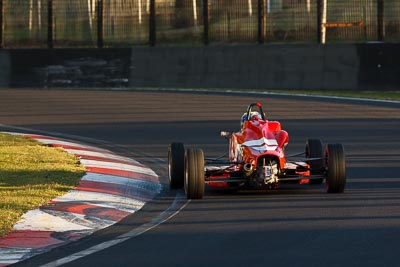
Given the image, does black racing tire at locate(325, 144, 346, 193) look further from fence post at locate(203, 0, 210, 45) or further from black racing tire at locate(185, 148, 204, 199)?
fence post at locate(203, 0, 210, 45)

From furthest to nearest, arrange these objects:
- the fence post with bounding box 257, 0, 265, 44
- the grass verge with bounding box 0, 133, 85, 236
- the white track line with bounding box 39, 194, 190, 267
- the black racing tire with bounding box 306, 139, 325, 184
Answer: the fence post with bounding box 257, 0, 265, 44
the black racing tire with bounding box 306, 139, 325, 184
the grass verge with bounding box 0, 133, 85, 236
the white track line with bounding box 39, 194, 190, 267

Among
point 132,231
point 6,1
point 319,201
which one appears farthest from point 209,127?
point 6,1

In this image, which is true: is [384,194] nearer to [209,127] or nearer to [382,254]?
[382,254]

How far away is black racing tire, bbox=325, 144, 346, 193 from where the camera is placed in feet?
41.0

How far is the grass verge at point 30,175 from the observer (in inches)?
448

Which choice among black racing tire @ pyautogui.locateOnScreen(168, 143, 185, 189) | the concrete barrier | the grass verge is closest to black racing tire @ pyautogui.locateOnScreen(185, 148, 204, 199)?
black racing tire @ pyautogui.locateOnScreen(168, 143, 185, 189)

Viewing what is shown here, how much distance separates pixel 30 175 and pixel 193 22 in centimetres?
2302

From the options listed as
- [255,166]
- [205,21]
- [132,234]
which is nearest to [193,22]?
[205,21]

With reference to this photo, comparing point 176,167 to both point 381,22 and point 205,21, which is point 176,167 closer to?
point 381,22

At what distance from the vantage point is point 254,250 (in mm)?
9250

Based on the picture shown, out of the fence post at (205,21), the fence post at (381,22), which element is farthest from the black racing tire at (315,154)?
the fence post at (205,21)

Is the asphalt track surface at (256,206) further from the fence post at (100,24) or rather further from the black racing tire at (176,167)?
the fence post at (100,24)

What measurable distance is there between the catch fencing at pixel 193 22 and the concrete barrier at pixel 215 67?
175 cm

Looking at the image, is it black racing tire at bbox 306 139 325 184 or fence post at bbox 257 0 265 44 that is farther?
fence post at bbox 257 0 265 44
